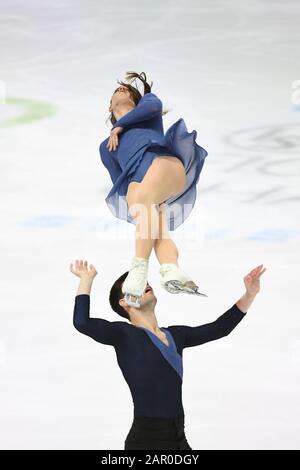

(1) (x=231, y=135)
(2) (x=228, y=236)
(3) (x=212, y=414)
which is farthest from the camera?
(1) (x=231, y=135)

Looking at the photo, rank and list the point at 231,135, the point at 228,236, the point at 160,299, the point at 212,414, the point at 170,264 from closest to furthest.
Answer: the point at 170,264 < the point at 212,414 < the point at 160,299 < the point at 228,236 < the point at 231,135

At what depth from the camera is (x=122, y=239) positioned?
6.65 metres

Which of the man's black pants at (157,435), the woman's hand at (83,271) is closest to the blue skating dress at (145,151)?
the woman's hand at (83,271)

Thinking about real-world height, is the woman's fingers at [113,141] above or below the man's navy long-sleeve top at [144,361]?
above

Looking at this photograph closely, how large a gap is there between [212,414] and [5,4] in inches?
147

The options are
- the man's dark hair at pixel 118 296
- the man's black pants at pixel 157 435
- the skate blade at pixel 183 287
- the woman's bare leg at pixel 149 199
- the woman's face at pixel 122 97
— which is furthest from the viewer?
the man's dark hair at pixel 118 296

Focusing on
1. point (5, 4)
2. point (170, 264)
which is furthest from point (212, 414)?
point (5, 4)

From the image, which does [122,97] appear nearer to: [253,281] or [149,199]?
[149,199]

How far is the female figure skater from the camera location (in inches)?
153

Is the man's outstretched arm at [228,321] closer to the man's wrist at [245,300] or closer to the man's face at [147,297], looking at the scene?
the man's wrist at [245,300]

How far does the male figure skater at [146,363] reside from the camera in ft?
13.4

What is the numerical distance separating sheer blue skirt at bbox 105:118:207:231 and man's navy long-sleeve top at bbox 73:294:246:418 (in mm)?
425
